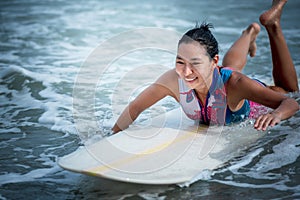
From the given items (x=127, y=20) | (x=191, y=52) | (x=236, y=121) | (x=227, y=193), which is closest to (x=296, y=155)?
(x=236, y=121)

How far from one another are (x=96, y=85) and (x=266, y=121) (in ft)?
9.93

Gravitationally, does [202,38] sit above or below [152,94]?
above

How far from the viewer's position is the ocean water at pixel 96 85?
3.28m

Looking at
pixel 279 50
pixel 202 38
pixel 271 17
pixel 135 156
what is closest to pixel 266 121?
pixel 202 38

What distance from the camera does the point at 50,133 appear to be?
14.4 ft

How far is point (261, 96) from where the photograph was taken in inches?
140

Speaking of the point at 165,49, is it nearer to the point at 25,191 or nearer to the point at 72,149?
the point at 72,149

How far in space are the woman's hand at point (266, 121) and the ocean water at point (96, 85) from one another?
0.39m

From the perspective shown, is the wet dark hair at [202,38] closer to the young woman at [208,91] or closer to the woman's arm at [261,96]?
the young woman at [208,91]

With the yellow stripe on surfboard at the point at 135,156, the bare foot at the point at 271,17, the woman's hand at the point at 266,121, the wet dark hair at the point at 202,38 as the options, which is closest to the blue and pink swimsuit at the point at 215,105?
the yellow stripe on surfboard at the point at 135,156

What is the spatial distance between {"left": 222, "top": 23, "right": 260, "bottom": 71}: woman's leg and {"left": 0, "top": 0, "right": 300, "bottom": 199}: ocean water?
0.63 m

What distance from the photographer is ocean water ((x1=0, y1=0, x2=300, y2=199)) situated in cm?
328

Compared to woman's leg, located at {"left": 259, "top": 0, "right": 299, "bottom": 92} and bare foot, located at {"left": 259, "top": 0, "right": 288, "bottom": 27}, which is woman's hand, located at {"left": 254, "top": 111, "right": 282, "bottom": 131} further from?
bare foot, located at {"left": 259, "top": 0, "right": 288, "bottom": 27}

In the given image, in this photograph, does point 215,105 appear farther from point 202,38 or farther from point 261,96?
point 202,38
